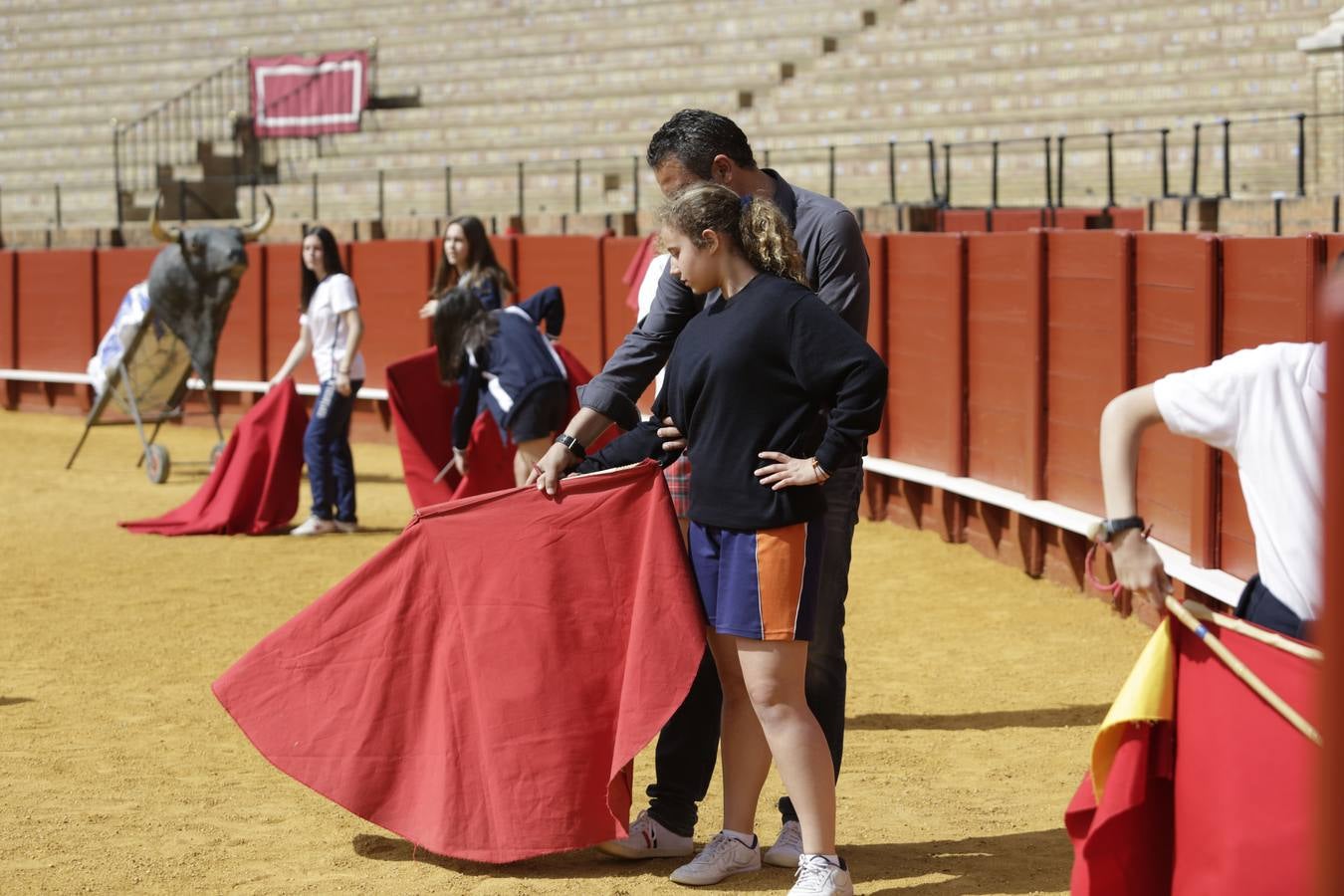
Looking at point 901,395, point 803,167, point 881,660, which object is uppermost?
point 803,167

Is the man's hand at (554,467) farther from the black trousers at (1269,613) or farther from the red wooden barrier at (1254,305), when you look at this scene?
the red wooden barrier at (1254,305)

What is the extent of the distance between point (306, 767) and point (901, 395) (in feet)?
21.0

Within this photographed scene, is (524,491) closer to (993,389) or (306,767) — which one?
(306,767)

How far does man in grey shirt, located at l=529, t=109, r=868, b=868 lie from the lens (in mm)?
3822

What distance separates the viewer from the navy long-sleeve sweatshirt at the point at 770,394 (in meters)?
3.49

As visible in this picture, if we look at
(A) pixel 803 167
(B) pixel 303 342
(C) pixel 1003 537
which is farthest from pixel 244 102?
(C) pixel 1003 537

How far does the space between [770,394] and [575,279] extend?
10395mm

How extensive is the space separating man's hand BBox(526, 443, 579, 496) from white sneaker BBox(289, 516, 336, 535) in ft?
18.5

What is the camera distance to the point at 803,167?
18.1 m

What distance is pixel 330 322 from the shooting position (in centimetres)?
895

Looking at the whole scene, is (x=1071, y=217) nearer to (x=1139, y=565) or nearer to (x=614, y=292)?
(x=614, y=292)

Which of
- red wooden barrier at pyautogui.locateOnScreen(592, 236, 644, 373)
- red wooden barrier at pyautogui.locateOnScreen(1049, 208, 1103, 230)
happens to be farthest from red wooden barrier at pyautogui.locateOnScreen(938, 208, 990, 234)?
red wooden barrier at pyautogui.locateOnScreen(592, 236, 644, 373)

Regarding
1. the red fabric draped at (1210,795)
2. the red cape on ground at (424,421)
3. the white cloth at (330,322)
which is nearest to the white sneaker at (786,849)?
the red fabric draped at (1210,795)

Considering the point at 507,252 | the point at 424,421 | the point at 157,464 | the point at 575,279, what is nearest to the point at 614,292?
the point at 575,279
